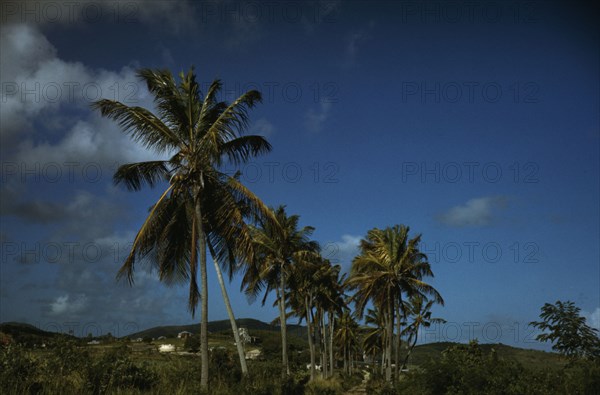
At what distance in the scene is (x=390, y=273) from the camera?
33844 millimetres

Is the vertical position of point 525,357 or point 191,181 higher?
point 191,181

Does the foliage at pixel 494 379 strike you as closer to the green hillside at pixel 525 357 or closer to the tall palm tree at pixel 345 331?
the green hillside at pixel 525 357

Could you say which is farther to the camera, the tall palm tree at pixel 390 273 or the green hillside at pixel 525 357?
the tall palm tree at pixel 390 273

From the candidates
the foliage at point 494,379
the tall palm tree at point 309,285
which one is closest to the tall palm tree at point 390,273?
the tall palm tree at point 309,285

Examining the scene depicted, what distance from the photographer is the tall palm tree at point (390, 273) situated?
112 ft

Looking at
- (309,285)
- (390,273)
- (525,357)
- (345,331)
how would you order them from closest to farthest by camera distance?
(390,273) → (309,285) → (345,331) → (525,357)

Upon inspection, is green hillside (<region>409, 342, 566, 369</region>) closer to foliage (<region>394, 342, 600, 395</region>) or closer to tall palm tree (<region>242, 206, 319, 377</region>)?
foliage (<region>394, 342, 600, 395</region>)

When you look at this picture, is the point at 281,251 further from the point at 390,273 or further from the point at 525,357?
the point at 525,357

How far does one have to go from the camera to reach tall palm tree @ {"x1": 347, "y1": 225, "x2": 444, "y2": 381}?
3412 centimetres

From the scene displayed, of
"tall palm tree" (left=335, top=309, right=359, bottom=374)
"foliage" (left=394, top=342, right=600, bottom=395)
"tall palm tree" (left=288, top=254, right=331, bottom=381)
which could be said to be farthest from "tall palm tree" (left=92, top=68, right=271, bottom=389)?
"tall palm tree" (left=335, top=309, right=359, bottom=374)

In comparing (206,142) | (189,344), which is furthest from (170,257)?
(189,344)

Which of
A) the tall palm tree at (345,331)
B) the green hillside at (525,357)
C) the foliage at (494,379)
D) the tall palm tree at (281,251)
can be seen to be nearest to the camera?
the foliage at (494,379)

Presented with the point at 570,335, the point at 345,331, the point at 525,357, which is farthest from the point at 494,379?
the point at 525,357

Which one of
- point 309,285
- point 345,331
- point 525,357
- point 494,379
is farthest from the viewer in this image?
point 525,357
